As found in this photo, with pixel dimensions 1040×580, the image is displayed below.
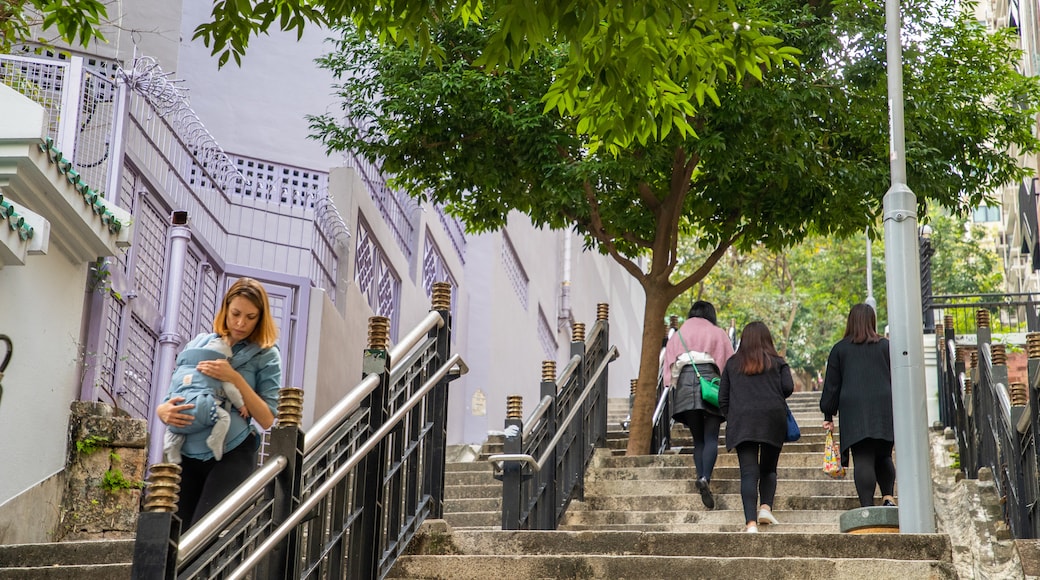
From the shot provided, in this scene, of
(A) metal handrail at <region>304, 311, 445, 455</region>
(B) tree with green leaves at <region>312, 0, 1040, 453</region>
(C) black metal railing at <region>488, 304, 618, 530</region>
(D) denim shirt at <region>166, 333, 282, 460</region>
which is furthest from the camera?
(B) tree with green leaves at <region>312, 0, 1040, 453</region>

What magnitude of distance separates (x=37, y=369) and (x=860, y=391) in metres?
5.74

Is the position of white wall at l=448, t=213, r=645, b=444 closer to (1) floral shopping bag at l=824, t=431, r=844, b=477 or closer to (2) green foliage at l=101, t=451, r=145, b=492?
(2) green foliage at l=101, t=451, r=145, b=492

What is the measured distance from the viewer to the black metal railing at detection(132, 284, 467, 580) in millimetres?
4395

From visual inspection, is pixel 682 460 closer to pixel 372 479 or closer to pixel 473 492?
pixel 473 492

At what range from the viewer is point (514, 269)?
22.7m

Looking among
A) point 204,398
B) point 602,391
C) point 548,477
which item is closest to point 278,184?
point 602,391

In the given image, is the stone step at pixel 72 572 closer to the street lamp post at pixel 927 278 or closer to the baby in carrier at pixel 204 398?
the baby in carrier at pixel 204 398

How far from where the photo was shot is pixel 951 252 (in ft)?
103

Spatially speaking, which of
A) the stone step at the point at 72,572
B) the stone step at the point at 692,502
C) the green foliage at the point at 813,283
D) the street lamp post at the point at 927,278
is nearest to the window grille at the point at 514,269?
the street lamp post at the point at 927,278

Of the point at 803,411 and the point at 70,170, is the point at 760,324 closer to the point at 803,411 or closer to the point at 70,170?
the point at 70,170

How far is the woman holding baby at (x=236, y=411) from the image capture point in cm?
546

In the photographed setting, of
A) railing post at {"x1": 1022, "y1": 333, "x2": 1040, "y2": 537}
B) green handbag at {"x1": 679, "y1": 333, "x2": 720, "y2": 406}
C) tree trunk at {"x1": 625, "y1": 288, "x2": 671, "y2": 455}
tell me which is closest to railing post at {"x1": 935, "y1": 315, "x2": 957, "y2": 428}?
tree trunk at {"x1": 625, "y1": 288, "x2": 671, "y2": 455}

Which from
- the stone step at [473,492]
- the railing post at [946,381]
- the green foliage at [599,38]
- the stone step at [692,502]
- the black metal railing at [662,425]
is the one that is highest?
the green foliage at [599,38]

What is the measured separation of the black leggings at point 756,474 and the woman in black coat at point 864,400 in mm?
540
